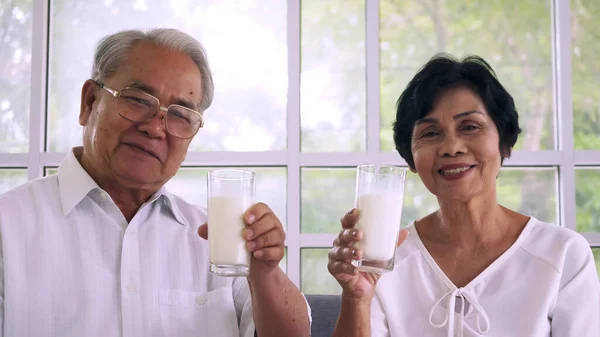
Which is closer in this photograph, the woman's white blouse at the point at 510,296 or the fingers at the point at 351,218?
the fingers at the point at 351,218

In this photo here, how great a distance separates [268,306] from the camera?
192 cm

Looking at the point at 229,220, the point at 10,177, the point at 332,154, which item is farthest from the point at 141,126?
the point at 10,177

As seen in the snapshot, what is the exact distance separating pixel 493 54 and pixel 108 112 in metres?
2.66

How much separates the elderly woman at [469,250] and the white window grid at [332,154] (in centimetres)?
143

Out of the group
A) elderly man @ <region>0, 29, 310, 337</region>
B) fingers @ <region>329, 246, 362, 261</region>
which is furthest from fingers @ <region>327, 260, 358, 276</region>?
elderly man @ <region>0, 29, 310, 337</region>

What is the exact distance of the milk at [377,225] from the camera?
178 cm

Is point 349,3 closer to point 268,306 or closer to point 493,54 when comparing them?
point 493,54

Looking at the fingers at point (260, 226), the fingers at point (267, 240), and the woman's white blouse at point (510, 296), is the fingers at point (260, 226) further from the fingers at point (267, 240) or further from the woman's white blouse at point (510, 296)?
the woman's white blouse at point (510, 296)

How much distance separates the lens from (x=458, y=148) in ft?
7.68

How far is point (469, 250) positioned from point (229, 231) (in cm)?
107

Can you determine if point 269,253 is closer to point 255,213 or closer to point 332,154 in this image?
point 255,213

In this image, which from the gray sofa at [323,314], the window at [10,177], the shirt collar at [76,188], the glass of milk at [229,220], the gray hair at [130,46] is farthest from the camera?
the window at [10,177]

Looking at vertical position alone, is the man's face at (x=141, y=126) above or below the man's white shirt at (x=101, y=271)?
above

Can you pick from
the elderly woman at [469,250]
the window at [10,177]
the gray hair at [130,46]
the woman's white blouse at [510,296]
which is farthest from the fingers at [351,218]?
the window at [10,177]
